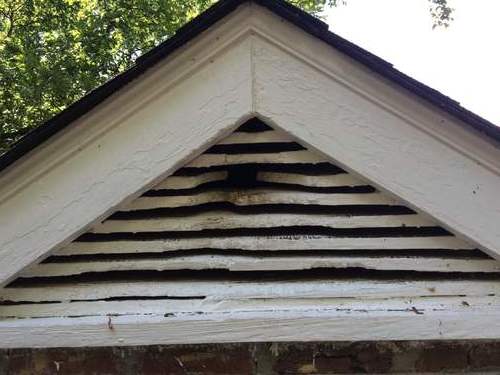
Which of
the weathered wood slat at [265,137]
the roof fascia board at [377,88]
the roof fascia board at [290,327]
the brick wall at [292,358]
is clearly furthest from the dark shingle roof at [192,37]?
the brick wall at [292,358]

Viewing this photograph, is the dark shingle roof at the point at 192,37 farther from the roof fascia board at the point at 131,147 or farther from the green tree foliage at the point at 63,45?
the green tree foliage at the point at 63,45

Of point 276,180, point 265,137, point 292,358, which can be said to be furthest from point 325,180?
point 292,358

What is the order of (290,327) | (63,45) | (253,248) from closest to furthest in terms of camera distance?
(290,327) → (253,248) → (63,45)

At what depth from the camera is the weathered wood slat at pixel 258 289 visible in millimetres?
2057

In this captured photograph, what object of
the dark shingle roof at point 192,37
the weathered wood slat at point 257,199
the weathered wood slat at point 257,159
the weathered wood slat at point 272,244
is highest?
the dark shingle roof at point 192,37

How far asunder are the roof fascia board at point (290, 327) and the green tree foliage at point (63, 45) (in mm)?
8210

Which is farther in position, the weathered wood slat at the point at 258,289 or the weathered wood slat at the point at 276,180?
the weathered wood slat at the point at 276,180

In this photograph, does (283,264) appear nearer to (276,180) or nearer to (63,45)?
(276,180)

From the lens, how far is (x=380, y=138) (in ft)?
6.68

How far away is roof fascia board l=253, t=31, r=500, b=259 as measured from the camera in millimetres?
1997

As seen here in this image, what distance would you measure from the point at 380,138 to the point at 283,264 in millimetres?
632

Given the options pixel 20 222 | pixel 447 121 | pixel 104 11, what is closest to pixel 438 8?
pixel 104 11

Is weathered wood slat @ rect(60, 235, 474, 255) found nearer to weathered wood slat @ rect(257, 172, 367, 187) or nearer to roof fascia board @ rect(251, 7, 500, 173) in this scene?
weathered wood slat @ rect(257, 172, 367, 187)

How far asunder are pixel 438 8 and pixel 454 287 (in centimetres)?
932
